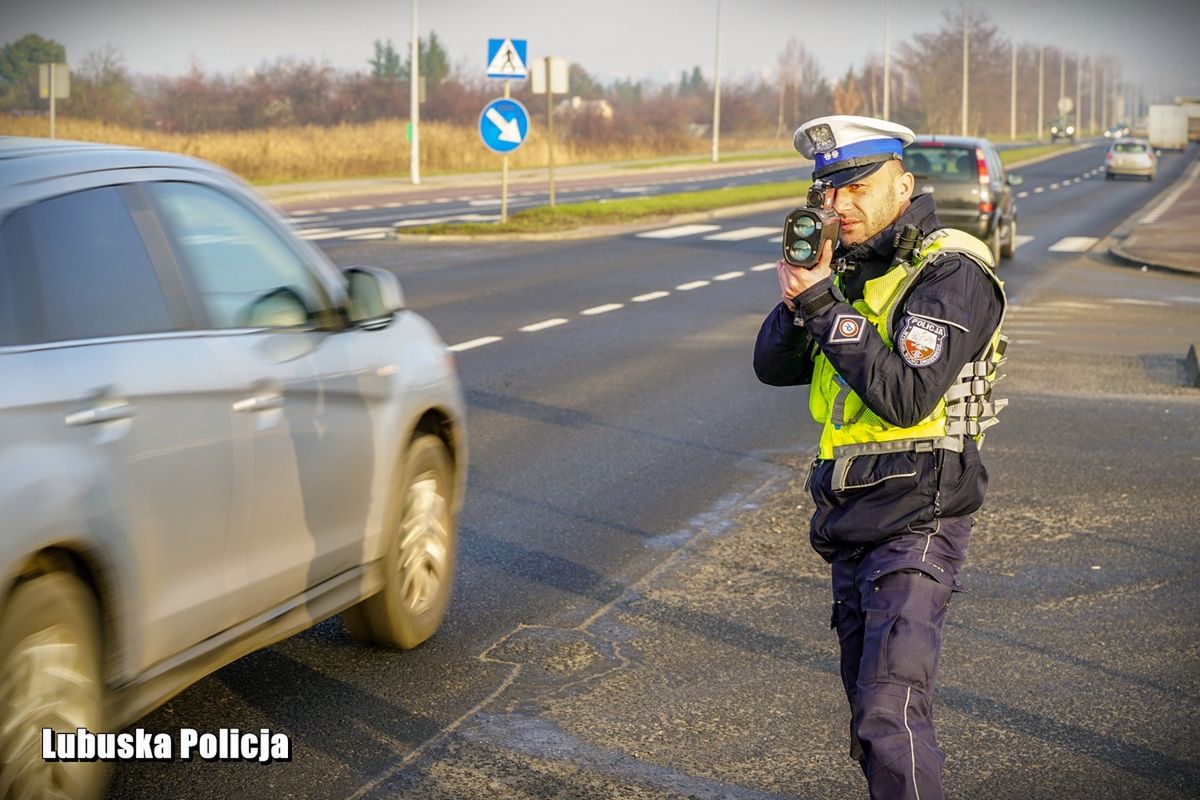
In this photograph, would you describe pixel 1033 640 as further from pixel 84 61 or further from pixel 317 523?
pixel 84 61

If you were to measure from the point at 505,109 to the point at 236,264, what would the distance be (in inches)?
873

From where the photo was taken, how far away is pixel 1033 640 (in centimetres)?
609

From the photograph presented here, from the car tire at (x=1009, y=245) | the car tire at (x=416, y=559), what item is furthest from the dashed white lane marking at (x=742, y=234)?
the car tire at (x=416, y=559)

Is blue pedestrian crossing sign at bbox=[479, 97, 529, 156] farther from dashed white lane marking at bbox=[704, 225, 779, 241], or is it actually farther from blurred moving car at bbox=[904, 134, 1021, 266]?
blurred moving car at bbox=[904, 134, 1021, 266]

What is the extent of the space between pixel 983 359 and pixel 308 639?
2924mm

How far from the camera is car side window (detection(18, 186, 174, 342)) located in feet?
13.2

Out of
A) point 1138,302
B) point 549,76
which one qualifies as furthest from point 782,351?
point 549,76

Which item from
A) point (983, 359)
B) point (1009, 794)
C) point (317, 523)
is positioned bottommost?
point (1009, 794)

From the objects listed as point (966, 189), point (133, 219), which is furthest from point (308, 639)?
point (966, 189)

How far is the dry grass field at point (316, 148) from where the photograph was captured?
48.7 meters

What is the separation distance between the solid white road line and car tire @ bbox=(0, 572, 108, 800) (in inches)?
1003

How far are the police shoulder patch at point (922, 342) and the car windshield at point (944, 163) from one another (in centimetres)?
2057

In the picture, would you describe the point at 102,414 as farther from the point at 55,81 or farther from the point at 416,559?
the point at 55,81

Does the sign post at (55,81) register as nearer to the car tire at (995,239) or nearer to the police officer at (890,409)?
the car tire at (995,239)
